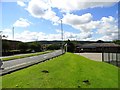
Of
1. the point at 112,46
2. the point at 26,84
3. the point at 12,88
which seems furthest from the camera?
the point at 112,46

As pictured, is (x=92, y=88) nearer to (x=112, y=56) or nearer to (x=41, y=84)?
(x=41, y=84)

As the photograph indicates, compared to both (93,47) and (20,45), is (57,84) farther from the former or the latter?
(93,47)

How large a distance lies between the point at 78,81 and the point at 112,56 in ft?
63.0

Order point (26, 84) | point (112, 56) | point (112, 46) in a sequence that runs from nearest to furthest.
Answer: point (26, 84), point (112, 56), point (112, 46)

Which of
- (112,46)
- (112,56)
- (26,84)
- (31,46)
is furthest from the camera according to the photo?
(112,46)

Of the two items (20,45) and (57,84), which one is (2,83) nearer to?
(57,84)

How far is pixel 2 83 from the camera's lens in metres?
10.6

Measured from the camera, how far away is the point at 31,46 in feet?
344

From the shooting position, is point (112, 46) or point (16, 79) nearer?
point (16, 79)

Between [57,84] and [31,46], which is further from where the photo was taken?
[31,46]

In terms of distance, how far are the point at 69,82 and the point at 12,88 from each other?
2.70 meters

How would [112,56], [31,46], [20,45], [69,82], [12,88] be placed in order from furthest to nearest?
[31,46] < [20,45] < [112,56] < [69,82] < [12,88]

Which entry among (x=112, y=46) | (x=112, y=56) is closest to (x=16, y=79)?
(x=112, y=56)

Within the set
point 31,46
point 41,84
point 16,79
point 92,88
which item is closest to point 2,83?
point 16,79
